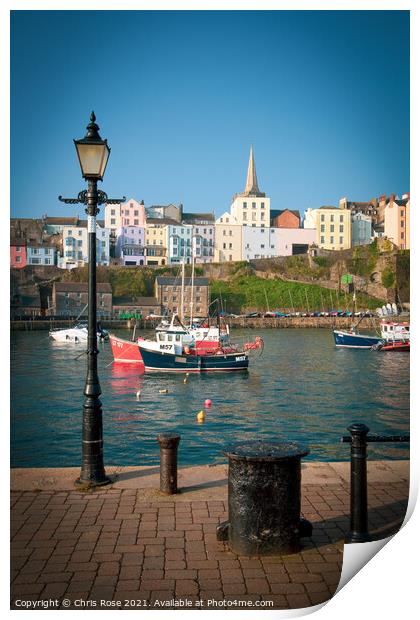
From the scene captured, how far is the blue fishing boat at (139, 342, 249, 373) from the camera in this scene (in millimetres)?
22812

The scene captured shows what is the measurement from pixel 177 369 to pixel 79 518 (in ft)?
63.0

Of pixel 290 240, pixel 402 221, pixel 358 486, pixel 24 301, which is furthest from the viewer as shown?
pixel 290 240

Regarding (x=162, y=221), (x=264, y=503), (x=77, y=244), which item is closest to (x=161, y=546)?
(x=264, y=503)

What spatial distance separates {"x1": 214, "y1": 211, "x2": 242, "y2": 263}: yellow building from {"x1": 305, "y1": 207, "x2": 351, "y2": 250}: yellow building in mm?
6977

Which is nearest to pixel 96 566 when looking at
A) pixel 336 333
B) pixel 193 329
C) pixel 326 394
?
pixel 326 394

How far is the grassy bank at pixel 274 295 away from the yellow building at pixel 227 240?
8.53ft

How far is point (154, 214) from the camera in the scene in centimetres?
5778

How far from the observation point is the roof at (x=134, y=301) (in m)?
53.2

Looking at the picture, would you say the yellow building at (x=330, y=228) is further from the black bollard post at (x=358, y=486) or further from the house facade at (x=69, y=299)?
the black bollard post at (x=358, y=486)

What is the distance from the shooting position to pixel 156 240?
183 ft

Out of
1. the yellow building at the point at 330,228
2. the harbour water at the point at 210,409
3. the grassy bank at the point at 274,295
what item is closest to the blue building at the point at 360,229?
the yellow building at the point at 330,228

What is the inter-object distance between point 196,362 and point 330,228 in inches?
1525

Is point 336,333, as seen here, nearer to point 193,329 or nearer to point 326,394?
point 193,329

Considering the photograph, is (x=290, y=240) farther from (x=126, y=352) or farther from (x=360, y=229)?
(x=126, y=352)
